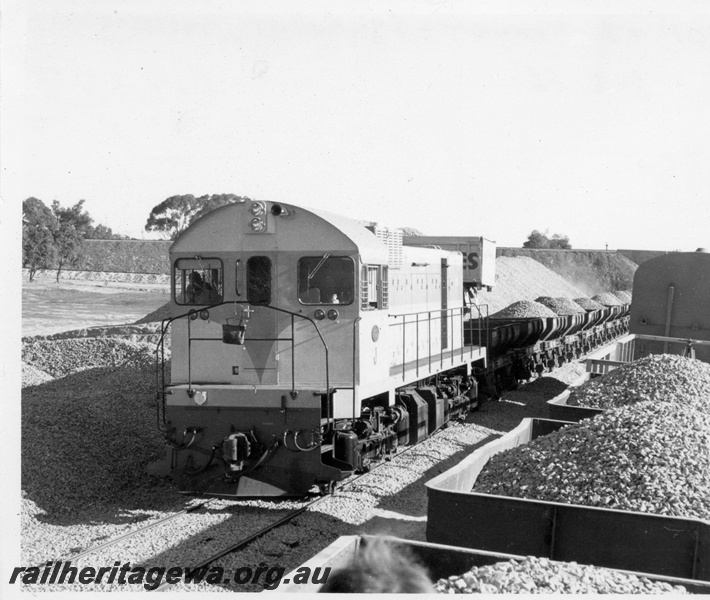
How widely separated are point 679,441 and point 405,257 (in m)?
6.43

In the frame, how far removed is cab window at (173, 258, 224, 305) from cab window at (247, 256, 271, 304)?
0.37 metres

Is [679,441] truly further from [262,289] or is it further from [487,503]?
[262,289]

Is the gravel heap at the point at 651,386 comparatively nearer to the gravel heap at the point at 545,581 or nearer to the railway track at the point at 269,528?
the railway track at the point at 269,528

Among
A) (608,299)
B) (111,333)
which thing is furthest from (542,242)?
(111,333)

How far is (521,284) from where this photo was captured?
49.9 metres

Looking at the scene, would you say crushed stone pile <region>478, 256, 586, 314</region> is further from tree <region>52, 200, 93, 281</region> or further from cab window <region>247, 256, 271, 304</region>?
cab window <region>247, 256, 271, 304</region>

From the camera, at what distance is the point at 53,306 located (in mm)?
37406

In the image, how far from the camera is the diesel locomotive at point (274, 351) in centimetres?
912

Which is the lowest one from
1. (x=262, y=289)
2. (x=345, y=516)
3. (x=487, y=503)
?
(x=345, y=516)

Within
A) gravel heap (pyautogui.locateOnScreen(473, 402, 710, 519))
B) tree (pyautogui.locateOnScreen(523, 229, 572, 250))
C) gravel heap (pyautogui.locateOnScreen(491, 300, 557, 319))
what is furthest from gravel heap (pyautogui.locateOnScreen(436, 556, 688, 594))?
tree (pyautogui.locateOnScreen(523, 229, 572, 250))

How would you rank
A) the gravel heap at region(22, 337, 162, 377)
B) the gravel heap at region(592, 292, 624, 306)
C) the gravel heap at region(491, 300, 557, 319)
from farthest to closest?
1. the gravel heap at region(592, 292, 624, 306)
2. the gravel heap at region(491, 300, 557, 319)
3. the gravel heap at region(22, 337, 162, 377)

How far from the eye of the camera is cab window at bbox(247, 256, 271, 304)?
9680 mm

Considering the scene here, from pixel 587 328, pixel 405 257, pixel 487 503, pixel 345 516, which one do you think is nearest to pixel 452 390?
pixel 405 257

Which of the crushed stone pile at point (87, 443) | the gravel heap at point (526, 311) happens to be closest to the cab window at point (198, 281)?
the crushed stone pile at point (87, 443)
